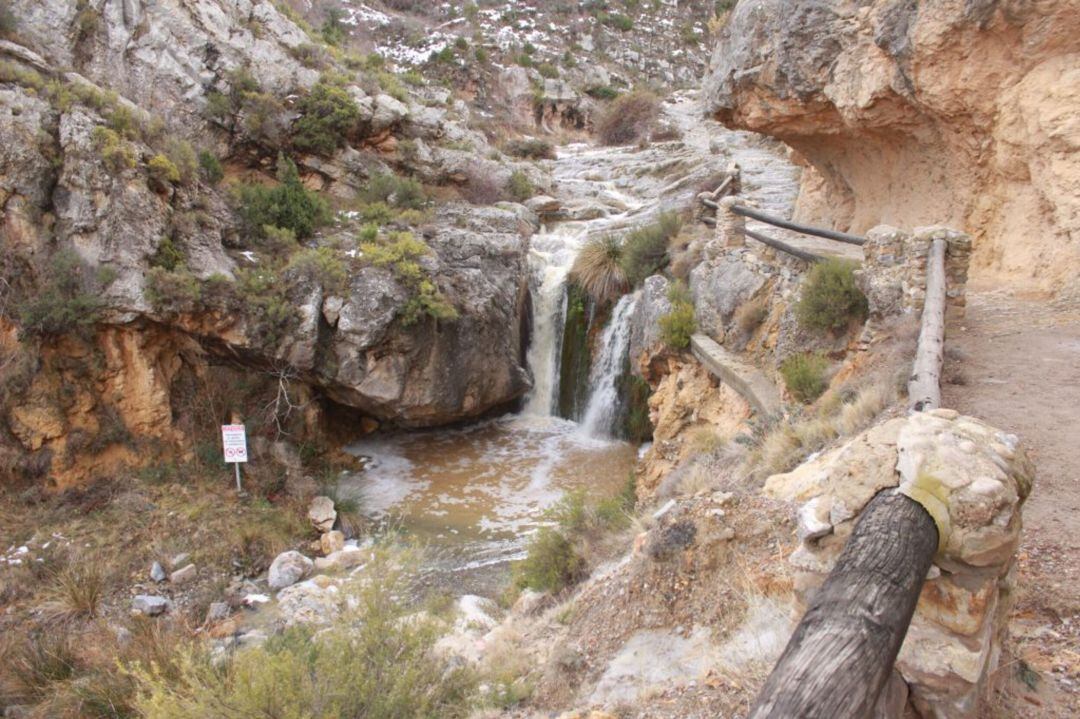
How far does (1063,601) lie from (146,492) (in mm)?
10705

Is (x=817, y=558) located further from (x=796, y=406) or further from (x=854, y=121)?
(x=854, y=121)

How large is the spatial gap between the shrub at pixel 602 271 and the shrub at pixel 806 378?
5767 mm

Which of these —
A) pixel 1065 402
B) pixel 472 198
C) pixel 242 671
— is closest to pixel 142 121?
pixel 472 198

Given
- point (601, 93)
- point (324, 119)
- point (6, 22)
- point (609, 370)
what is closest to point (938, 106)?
point (609, 370)

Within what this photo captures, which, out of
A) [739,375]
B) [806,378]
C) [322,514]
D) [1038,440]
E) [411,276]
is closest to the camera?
[1038,440]

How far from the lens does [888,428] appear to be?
2406 mm

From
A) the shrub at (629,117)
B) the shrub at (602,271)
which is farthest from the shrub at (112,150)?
the shrub at (629,117)

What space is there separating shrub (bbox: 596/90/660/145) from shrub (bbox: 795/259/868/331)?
1907 cm

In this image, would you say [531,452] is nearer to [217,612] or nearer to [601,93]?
[217,612]

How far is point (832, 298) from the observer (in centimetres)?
691

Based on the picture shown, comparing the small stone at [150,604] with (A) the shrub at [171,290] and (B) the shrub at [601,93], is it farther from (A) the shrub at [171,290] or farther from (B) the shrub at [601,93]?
(B) the shrub at [601,93]

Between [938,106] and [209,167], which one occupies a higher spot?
[938,106]

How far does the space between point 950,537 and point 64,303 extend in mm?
10847

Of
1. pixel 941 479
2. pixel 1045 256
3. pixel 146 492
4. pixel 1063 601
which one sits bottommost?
pixel 146 492
